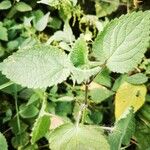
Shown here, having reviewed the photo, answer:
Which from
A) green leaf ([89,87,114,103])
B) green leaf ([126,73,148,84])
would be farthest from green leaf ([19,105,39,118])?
green leaf ([126,73,148,84])

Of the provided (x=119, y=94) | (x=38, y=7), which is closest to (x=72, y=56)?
(x=119, y=94)

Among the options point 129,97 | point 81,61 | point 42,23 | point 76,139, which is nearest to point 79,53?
point 81,61

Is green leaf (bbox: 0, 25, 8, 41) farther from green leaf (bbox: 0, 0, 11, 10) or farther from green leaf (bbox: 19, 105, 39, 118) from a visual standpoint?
green leaf (bbox: 19, 105, 39, 118)

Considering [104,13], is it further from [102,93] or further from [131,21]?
[131,21]

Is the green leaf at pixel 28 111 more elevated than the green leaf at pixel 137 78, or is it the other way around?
the green leaf at pixel 137 78

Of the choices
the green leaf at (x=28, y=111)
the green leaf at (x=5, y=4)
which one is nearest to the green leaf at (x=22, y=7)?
the green leaf at (x=5, y=4)

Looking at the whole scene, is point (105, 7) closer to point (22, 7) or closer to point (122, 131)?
point (22, 7)

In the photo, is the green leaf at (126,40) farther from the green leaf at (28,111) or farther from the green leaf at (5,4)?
the green leaf at (5,4)
